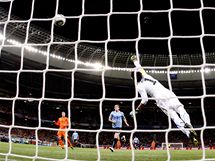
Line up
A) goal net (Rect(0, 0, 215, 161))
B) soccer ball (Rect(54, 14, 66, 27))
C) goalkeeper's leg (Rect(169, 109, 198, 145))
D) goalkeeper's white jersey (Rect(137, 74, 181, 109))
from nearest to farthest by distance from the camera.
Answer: soccer ball (Rect(54, 14, 66, 27))
goalkeeper's leg (Rect(169, 109, 198, 145))
goalkeeper's white jersey (Rect(137, 74, 181, 109))
goal net (Rect(0, 0, 215, 161))

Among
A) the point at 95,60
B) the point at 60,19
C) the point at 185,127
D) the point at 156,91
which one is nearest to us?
the point at 60,19

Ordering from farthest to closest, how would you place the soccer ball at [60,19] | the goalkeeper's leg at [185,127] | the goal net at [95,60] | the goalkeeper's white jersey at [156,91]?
the goal net at [95,60], the goalkeeper's white jersey at [156,91], the goalkeeper's leg at [185,127], the soccer ball at [60,19]

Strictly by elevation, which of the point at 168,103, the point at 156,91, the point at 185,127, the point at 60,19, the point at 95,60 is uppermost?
the point at 95,60

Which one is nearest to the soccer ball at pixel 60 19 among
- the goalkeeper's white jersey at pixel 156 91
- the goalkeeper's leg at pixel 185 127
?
the goalkeeper's white jersey at pixel 156 91

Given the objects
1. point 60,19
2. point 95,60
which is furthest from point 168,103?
point 95,60

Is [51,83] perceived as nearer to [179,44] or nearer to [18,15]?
[18,15]

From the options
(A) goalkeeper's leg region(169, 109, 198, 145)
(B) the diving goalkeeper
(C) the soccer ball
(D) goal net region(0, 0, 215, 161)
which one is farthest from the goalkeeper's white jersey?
(D) goal net region(0, 0, 215, 161)

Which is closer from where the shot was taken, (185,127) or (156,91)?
(185,127)

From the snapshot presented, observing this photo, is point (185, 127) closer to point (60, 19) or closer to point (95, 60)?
point (60, 19)

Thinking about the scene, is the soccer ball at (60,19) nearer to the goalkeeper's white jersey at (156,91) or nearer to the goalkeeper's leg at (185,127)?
the goalkeeper's white jersey at (156,91)

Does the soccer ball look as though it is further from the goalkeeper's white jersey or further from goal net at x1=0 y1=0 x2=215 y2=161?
goal net at x1=0 y1=0 x2=215 y2=161

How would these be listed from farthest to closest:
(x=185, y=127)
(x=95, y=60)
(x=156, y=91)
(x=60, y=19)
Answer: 1. (x=95, y=60)
2. (x=156, y=91)
3. (x=185, y=127)
4. (x=60, y=19)

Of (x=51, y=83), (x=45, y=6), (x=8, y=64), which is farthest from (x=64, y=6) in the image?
(x=51, y=83)

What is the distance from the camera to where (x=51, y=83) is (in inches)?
941
